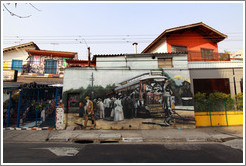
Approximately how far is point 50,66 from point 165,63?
14.7 metres

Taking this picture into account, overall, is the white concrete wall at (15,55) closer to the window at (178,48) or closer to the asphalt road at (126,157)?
the asphalt road at (126,157)

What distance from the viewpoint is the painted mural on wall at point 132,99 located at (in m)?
10.2

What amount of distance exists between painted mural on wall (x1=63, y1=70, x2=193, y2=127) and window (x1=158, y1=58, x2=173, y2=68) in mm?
1132

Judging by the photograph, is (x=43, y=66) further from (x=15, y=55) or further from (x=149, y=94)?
(x=149, y=94)

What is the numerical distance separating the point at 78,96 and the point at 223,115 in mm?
11647

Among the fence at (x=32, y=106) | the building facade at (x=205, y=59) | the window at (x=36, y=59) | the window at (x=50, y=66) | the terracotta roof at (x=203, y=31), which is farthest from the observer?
the window at (x=50, y=66)

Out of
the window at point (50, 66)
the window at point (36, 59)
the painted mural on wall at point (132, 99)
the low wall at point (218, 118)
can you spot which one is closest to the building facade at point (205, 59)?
the low wall at point (218, 118)

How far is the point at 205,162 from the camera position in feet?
14.0

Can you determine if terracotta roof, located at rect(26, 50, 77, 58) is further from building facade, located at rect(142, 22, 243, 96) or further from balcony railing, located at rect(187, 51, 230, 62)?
balcony railing, located at rect(187, 51, 230, 62)

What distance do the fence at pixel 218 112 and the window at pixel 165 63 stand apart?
12.2 feet

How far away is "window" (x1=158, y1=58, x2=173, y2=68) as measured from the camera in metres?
11.3

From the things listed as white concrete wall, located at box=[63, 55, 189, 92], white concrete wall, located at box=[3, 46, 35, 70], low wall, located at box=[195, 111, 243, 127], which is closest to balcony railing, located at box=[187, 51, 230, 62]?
white concrete wall, located at box=[63, 55, 189, 92]

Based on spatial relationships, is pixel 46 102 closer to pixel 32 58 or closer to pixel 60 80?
pixel 60 80

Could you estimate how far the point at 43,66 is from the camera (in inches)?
692
